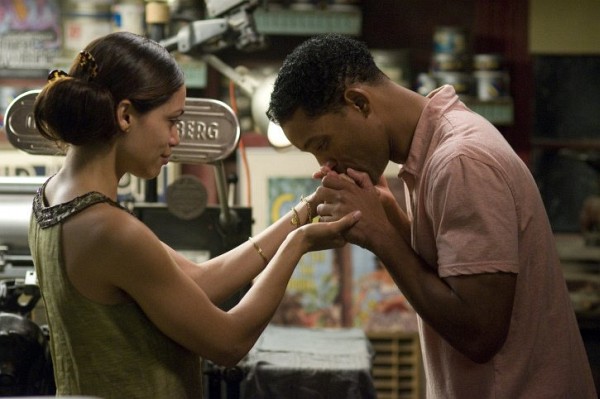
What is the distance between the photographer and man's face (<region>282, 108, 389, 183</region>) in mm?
1792

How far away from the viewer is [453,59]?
421 centimetres

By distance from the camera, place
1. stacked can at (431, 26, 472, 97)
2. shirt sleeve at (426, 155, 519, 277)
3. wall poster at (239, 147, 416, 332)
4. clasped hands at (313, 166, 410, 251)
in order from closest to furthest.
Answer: shirt sleeve at (426, 155, 519, 277) < clasped hands at (313, 166, 410, 251) < stacked can at (431, 26, 472, 97) < wall poster at (239, 147, 416, 332)

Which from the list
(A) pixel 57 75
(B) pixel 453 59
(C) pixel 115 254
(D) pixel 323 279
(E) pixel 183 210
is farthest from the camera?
(D) pixel 323 279

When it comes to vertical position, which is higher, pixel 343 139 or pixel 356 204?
pixel 343 139

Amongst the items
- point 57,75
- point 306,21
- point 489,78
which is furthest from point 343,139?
point 489,78

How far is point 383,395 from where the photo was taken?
14.5 feet

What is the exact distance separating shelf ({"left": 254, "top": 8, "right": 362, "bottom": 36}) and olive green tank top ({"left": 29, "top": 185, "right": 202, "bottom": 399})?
8.95 ft

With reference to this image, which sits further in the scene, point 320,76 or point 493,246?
point 320,76

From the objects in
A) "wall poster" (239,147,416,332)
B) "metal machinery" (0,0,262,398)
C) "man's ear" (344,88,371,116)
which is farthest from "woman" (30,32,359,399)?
"wall poster" (239,147,416,332)

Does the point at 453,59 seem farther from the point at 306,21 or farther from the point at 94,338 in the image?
the point at 94,338

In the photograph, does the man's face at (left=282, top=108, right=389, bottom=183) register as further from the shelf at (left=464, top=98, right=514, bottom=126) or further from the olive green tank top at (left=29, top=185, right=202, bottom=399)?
the shelf at (left=464, top=98, right=514, bottom=126)

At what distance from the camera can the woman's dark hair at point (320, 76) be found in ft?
5.88

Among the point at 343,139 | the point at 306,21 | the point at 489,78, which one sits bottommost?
the point at 489,78

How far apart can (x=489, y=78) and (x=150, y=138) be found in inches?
115
